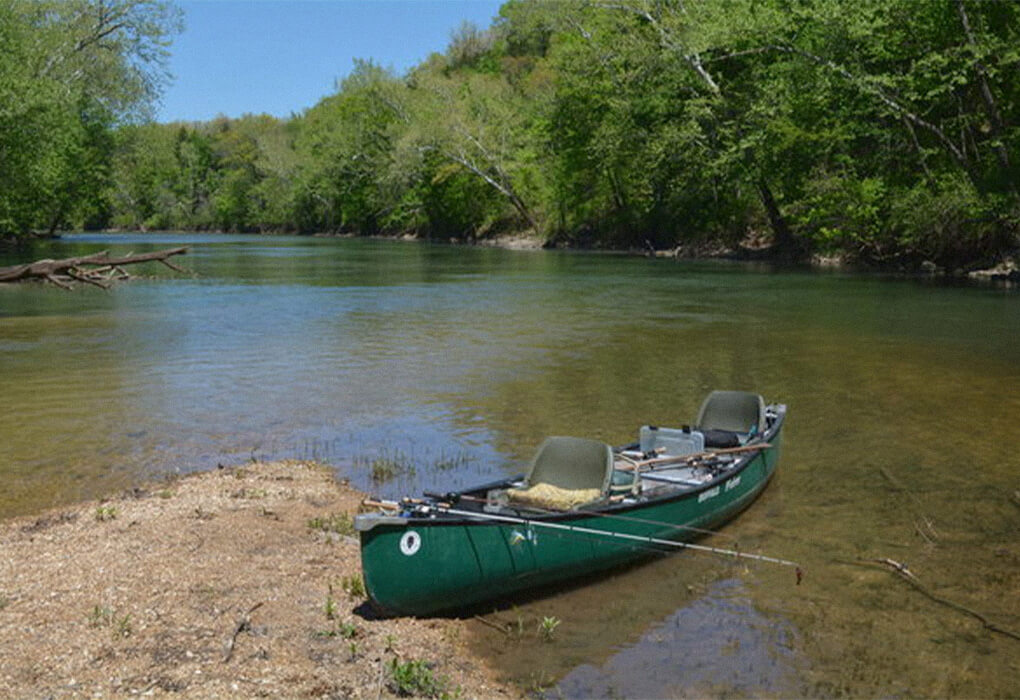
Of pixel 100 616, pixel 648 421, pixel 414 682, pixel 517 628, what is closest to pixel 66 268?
pixel 648 421

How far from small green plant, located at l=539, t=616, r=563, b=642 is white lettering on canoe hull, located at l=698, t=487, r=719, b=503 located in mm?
2195

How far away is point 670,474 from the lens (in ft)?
32.2

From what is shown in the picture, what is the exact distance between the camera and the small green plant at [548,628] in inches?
274

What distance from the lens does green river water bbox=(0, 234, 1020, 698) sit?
6883 millimetres

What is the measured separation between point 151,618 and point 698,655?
13.4ft

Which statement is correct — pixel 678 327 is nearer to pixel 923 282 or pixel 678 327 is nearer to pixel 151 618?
pixel 923 282

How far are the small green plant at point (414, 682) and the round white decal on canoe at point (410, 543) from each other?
834 mm

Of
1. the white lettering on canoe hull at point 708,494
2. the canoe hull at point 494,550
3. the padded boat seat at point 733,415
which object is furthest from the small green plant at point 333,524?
the padded boat seat at point 733,415


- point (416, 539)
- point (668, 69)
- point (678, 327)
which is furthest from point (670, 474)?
point (668, 69)

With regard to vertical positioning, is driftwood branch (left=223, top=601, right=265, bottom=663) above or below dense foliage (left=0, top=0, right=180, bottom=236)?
below

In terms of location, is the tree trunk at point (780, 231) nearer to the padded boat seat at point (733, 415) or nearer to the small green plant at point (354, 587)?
the padded boat seat at point (733, 415)

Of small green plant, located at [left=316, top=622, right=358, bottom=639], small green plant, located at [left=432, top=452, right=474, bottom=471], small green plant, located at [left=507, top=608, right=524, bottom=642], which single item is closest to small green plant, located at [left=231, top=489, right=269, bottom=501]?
small green plant, located at [left=432, top=452, right=474, bottom=471]

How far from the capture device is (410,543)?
6.66m

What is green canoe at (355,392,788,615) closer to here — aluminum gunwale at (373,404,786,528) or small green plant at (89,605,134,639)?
aluminum gunwale at (373,404,786,528)
